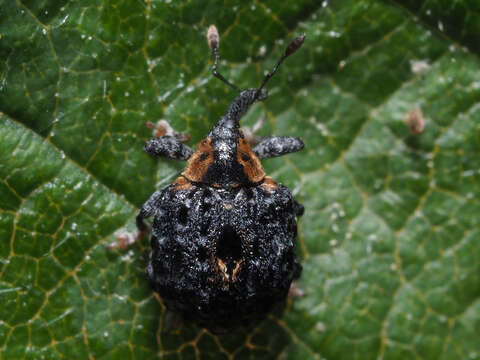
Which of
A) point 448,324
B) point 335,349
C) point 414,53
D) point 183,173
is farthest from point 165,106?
point 448,324

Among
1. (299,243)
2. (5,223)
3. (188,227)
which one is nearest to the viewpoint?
(188,227)

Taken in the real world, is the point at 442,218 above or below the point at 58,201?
above

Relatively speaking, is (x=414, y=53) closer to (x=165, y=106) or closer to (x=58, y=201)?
(x=165, y=106)

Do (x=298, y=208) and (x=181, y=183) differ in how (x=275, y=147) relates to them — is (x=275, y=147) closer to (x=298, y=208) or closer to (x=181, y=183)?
(x=298, y=208)

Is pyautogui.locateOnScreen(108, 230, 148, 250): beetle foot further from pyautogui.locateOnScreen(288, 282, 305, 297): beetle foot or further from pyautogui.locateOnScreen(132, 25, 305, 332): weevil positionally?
pyautogui.locateOnScreen(288, 282, 305, 297): beetle foot

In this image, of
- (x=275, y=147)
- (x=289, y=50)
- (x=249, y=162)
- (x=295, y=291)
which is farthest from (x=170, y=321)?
(x=289, y=50)

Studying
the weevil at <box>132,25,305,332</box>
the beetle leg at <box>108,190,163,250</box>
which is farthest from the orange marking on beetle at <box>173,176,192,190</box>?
the beetle leg at <box>108,190,163,250</box>

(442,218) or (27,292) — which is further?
(442,218)

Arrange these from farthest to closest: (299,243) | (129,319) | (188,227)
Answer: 1. (299,243)
2. (129,319)
3. (188,227)
